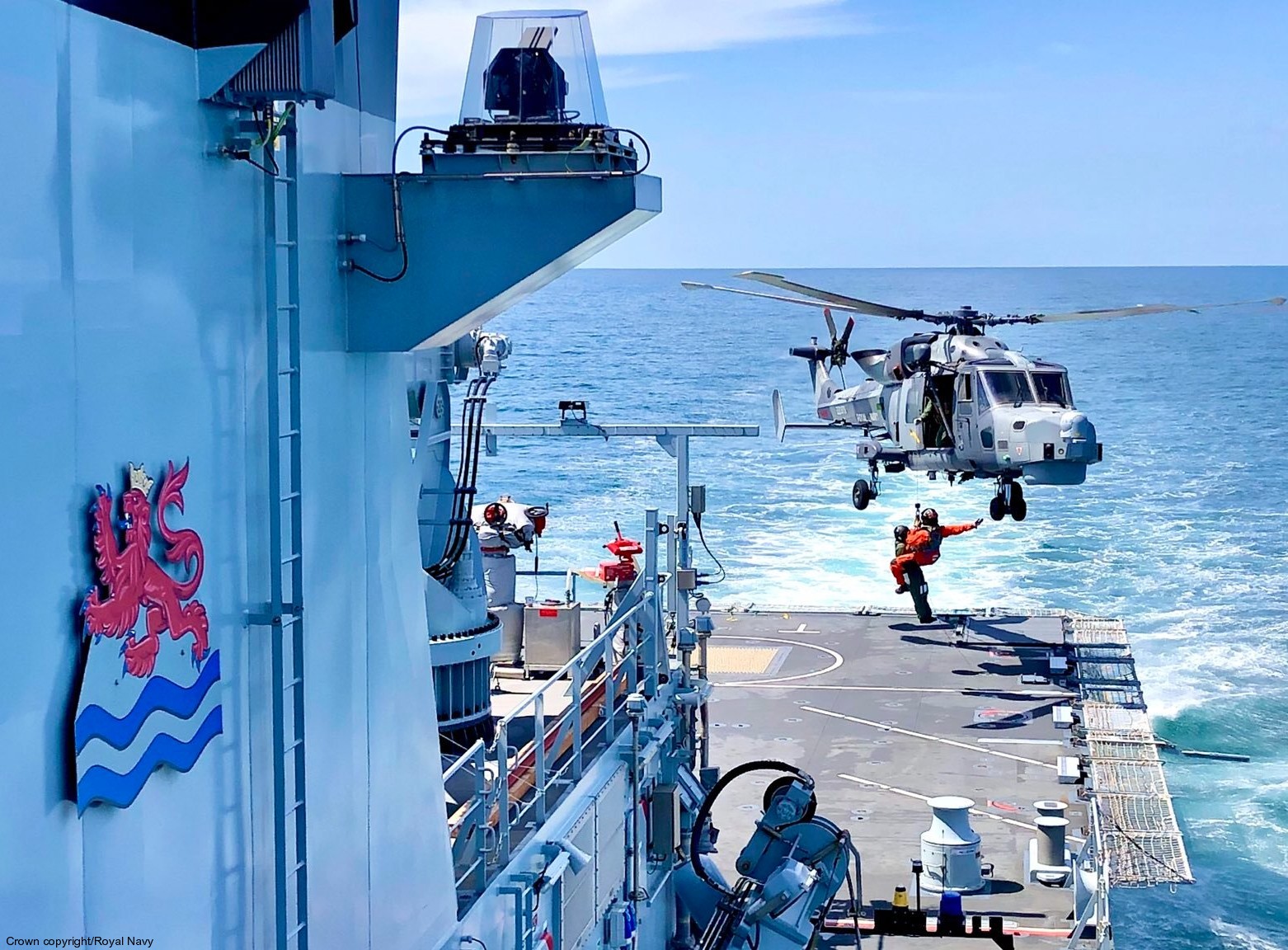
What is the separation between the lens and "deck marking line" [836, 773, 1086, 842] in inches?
916

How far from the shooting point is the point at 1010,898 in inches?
820

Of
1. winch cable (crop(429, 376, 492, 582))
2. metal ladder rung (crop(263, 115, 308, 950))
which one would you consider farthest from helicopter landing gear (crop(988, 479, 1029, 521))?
metal ladder rung (crop(263, 115, 308, 950))

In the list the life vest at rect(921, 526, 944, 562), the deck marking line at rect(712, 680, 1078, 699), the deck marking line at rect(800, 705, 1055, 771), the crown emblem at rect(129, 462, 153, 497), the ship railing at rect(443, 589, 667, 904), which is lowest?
the deck marking line at rect(800, 705, 1055, 771)

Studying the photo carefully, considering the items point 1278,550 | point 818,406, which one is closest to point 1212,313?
point 1278,550

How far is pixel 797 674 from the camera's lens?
105 ft

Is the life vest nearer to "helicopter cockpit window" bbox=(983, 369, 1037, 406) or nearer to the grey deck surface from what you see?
the grey deck surface

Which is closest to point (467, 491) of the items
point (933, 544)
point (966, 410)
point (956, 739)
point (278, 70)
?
point (278, 70)

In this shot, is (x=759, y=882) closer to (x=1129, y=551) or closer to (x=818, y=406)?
(x=818, y=406)

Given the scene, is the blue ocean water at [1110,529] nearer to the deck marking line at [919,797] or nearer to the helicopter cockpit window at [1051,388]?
the deck marking line at [919,797]

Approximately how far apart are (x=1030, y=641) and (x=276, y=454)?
3001 cm

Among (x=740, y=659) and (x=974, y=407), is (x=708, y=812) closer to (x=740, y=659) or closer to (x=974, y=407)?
(x=974, y=407)

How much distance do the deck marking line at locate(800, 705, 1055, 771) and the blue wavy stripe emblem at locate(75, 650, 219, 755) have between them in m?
22.5

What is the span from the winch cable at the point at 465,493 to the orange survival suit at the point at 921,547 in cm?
2190

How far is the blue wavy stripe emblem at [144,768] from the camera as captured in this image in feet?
15.5
